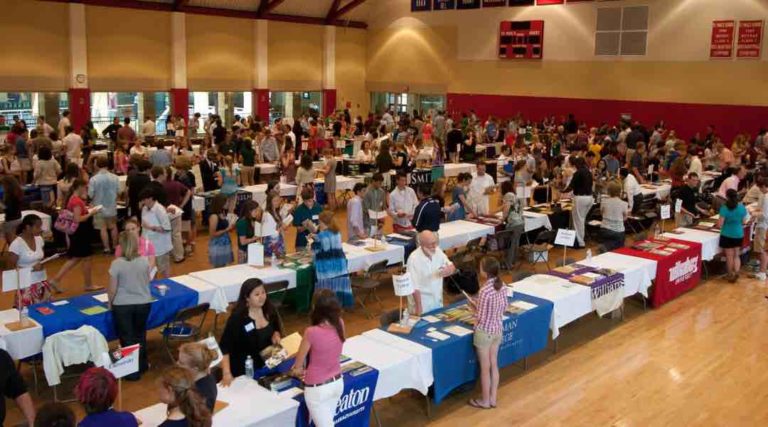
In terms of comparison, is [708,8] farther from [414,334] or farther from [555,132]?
[414,334]

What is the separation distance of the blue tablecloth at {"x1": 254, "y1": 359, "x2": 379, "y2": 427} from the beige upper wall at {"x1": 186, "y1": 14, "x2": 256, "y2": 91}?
1899 centimetres

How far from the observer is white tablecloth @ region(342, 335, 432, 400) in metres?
5.23

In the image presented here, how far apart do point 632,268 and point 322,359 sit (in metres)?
4.80

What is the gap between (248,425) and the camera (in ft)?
14.1

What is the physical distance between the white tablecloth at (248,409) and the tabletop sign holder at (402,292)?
4.60 ft

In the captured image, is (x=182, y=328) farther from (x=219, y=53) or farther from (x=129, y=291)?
(x=219, y=53)

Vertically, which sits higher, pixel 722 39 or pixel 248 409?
pixel 722 39

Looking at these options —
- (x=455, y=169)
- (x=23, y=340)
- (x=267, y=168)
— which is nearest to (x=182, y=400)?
(x=23, y=340)

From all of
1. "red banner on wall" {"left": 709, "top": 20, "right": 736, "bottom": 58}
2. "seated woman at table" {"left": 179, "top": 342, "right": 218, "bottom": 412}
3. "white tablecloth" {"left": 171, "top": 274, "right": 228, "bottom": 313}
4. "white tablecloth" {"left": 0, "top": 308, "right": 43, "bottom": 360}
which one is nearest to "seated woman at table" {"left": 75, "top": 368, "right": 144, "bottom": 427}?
"seated woman at table" {"left": 179, "top": 342, "right": 218, "bottom": 412}

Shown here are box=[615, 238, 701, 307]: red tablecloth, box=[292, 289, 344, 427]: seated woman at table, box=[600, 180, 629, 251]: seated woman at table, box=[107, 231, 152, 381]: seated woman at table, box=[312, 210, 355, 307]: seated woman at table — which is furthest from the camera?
box=[600, 180, 629, 251]: seated woman at table

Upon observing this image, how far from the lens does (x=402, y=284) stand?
572 cm

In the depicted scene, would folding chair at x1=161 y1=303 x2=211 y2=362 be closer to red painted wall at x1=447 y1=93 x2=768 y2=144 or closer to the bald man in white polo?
the bald man in white polo

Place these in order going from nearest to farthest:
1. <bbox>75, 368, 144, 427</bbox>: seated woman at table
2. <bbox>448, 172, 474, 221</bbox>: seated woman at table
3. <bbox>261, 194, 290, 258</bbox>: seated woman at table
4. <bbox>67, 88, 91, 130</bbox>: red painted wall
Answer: <bbox>75, 368, 144, 427</bbox>: seated woman at table, <bbox>261, 194, 290, 258</bbox>: seated woman at table, <bbox>448, 172, 474, 221</bbox>: seated woman at table, <bbox>67, 88, 91, 130</bbox>: red painted wall

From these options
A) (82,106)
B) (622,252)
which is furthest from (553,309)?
(82,106)
